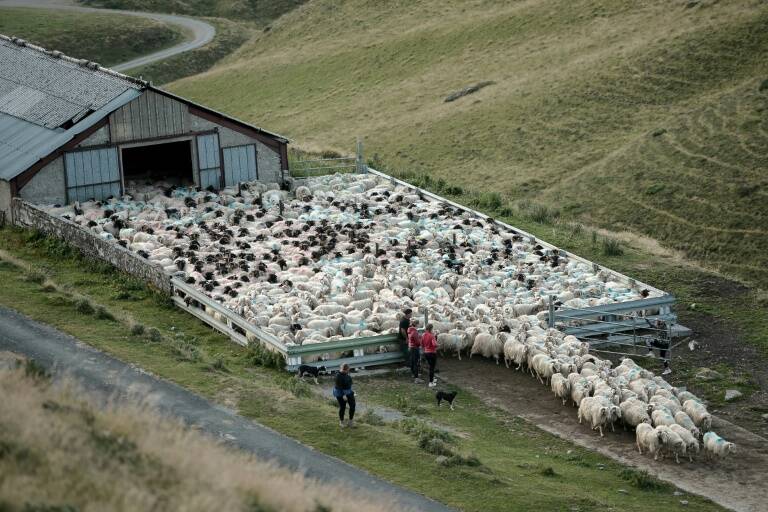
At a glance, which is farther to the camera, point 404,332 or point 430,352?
point 404,332

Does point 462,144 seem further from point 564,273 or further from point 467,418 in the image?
point 467,418

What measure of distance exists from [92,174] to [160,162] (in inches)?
222

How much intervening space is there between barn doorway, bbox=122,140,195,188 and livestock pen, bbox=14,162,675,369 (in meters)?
6.33

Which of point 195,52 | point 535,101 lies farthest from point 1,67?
point 195,52

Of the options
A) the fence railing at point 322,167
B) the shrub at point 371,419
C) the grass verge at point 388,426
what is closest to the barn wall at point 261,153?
A: the fence railing at point 322,167

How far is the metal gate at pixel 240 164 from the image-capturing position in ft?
137

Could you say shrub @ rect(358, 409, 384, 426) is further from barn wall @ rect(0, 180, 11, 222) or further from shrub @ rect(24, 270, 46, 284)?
barn wall @ rect(0, 180, 11, 222)

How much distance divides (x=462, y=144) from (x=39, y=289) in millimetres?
32461

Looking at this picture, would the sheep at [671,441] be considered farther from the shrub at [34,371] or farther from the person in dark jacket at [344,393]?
the shrub at [34,371]

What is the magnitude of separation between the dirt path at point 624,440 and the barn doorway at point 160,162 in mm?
16252

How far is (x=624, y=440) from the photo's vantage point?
2600cm

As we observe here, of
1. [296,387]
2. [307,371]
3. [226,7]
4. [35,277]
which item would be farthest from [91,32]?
[296,387]

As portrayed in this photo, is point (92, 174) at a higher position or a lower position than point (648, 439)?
higher

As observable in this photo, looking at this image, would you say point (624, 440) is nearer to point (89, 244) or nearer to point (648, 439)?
point (648, 439)
